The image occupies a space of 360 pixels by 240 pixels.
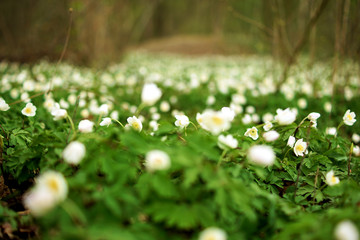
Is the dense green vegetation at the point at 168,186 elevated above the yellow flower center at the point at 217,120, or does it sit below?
below

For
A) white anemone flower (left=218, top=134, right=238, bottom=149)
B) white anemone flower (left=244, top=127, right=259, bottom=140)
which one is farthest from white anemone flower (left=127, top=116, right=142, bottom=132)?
white anemone flower (left=244, top=127, right=259, bottom=140)

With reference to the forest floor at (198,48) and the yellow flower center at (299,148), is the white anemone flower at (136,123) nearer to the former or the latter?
the yellow flower center at (299,148)

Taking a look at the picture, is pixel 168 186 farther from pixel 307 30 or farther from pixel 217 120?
pixel 307 30

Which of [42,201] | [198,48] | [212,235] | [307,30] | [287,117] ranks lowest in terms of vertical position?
[42,201]

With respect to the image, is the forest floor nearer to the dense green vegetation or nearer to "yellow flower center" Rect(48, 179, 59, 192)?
the dense green vegetation

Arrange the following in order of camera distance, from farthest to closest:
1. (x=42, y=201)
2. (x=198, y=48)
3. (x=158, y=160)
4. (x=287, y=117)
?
1. (x=198, y=48)
2. (x=287, y=117)
3. (x=158, y=160)
4. (x=42, y=201)

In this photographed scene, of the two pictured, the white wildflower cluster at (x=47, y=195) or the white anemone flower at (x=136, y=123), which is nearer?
the white wildflower cluster at (x=47, y=195)

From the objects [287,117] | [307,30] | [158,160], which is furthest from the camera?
[307,30]

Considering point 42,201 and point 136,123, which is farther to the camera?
point 136,123

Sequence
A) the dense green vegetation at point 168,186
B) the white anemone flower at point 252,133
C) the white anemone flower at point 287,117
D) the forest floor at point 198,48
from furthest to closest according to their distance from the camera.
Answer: the forest floor at point 198,48 < the white anemone flower at point 252,133 < the white anemone flower at point 287,117 < the dense green vegetation at point 168,186

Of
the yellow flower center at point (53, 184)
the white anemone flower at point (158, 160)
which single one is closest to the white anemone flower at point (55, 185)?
the yellow flower center at point (53, 184)

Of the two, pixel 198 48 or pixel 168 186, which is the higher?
pixel 198 48

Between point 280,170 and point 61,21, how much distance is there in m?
7.31

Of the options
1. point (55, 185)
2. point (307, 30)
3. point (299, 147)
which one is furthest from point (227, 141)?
point (307, 30)
